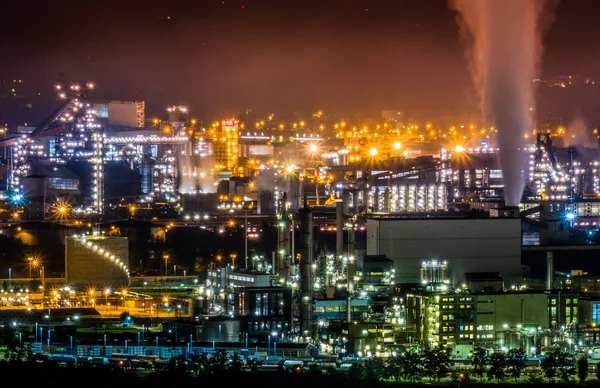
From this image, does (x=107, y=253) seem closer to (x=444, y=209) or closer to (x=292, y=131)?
(x=444, y=209)

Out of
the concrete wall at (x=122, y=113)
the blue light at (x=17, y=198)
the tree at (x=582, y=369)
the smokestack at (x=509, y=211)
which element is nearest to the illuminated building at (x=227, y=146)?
the concrete wall at (x=122, y=113)

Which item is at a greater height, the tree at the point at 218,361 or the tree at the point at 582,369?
the tree at the point at 218,361

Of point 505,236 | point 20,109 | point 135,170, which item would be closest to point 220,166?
point 135,170

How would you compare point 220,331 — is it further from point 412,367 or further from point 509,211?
point 509,211

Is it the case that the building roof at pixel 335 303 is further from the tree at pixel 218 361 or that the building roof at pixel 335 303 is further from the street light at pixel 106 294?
the street light at pixel 106 294

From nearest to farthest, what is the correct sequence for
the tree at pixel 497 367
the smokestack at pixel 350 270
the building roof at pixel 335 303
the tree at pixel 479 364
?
the tree at pixel 497 367, the tree at pixel 479 364, the smokestack at pixel 350 270, the building roof at pixel 335 303

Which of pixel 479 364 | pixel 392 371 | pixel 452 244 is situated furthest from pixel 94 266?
pixel 479 364

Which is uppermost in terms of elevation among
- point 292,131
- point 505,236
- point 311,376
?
point 292,131
